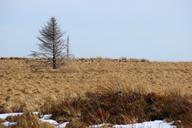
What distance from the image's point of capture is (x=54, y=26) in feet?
167

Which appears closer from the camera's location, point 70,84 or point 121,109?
point 121,109

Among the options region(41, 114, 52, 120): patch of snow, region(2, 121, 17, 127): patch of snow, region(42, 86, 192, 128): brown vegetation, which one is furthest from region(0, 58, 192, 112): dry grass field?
region(2, 121, 17, 127): patch of snow

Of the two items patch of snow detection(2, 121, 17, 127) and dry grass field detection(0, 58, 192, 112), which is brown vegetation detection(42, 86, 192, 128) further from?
patch of snow detection(2, 121, 17, 127)

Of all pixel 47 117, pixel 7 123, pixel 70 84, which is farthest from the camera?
pixel 70 84

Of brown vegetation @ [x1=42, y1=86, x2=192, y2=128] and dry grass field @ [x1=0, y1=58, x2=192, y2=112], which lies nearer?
brown vegetation @ [x1=42, y1=86, x2=192, y2=128]

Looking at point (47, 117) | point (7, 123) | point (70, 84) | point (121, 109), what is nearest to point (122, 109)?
point (121, 109)

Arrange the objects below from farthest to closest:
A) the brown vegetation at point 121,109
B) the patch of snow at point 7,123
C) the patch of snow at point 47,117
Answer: the patch of snow at point 47,117
the patch of snow at point 7,123
the brown vegetation at point 121,109

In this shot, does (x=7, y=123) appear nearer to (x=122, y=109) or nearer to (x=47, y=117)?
(x=47, y=117)

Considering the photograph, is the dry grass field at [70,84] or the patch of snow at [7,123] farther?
the dry grass field at [70,84]

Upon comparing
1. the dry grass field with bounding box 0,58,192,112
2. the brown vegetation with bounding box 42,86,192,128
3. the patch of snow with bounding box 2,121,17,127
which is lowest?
the dry grass field with bounding box 0,58,192,112

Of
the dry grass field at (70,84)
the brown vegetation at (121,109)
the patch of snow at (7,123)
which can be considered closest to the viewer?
the brown vegetation at (121,109)

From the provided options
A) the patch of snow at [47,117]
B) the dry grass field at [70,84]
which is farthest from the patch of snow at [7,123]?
the dry grass field at [70,84]

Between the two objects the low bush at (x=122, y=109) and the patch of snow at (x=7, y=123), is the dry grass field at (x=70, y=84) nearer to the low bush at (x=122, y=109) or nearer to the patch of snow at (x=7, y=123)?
the low bush at (x=122, y=109)

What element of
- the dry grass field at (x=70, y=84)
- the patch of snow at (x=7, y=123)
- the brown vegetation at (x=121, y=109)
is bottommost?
the dry grass field at (x=70, y=84)
